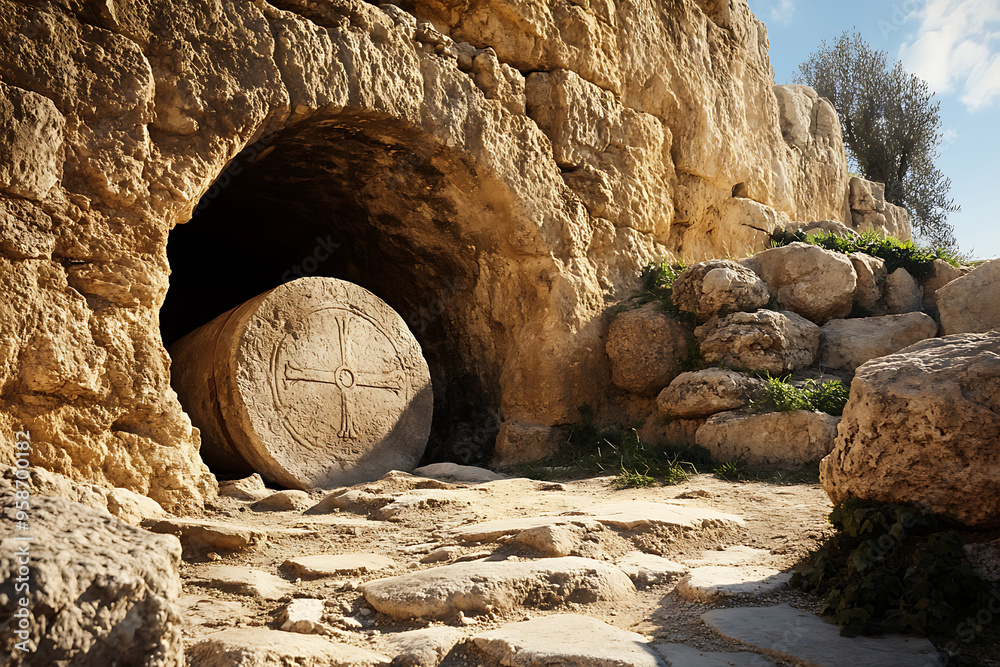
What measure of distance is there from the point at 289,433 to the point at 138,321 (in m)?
1.12

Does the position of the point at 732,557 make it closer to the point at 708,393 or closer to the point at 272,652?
the point at 272,652

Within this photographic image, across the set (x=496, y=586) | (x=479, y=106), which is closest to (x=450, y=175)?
(x=479, y=106)

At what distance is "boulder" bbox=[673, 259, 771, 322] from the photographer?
529cm

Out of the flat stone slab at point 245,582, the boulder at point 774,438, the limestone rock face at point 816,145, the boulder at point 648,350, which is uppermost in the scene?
the limestone rock face at point 816,145

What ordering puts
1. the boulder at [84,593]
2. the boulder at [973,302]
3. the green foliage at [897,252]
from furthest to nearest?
the green foliage at [897,252]
the boulder at [973,302]
the boulder at [84,593]

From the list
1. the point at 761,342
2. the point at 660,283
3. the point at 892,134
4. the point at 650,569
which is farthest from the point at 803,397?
the point at 892,134

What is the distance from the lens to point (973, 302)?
16.6ft

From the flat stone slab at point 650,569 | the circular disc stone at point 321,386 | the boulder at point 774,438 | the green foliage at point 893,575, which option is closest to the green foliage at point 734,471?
the boulder at point 774,438

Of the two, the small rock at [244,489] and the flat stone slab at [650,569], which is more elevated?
the flat stone slab at [650,569]

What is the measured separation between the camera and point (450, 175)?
524 cm

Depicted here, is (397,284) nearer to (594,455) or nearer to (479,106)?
(479,106)

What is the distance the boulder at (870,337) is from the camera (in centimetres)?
515

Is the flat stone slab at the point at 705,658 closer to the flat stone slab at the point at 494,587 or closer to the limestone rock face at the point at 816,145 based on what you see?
the flat stone slab at the point at 494,587

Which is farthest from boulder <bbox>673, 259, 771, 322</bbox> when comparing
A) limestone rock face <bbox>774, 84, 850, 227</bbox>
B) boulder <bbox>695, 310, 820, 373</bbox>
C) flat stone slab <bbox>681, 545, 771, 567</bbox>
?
limestone rock face <bbox>774, 84, 850, 227</bbox>
